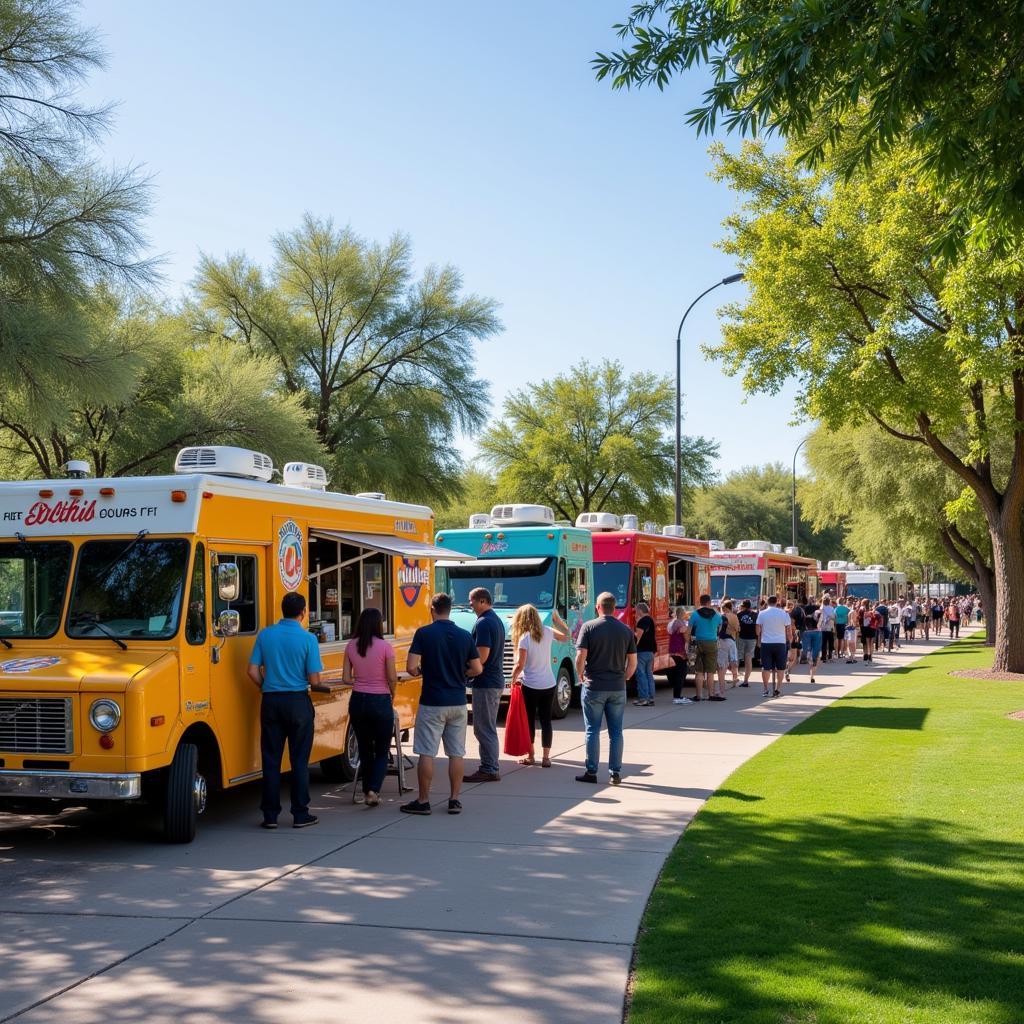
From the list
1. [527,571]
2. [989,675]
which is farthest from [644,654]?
[989,675]

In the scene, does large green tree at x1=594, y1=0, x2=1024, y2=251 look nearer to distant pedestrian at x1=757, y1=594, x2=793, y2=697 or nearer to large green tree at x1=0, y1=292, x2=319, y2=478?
distant pedestrian at x1=757, y1=594, x2=793, y2=697

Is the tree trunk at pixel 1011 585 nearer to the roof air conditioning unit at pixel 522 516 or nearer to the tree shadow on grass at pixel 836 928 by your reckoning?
the roof air conditioning unit at pixel 522 516

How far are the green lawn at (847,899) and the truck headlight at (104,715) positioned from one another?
382 cm

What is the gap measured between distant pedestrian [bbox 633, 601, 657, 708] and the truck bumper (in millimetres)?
11259

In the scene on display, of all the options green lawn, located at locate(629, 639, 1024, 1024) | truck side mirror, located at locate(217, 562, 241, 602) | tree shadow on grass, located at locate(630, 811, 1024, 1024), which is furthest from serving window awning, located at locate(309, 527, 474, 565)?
tree shadow on grass, located at locate(630, 811, 1024, 1024)

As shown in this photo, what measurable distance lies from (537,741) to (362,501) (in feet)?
14.5

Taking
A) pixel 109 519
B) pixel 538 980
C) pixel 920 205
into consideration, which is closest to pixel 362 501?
pixel 109 519

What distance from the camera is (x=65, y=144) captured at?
603 inches

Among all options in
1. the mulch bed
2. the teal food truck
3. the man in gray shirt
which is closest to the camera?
the man in gray shirt

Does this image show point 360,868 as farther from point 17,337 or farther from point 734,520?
point 734,520

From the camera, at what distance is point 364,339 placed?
114 ft

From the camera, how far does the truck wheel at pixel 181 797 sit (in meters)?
8.38

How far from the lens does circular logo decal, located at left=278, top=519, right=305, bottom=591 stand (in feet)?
32.3

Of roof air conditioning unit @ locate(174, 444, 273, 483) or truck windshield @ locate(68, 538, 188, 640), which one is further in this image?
roof air conditioning unit @ locate(174, 444, 273, 483)
